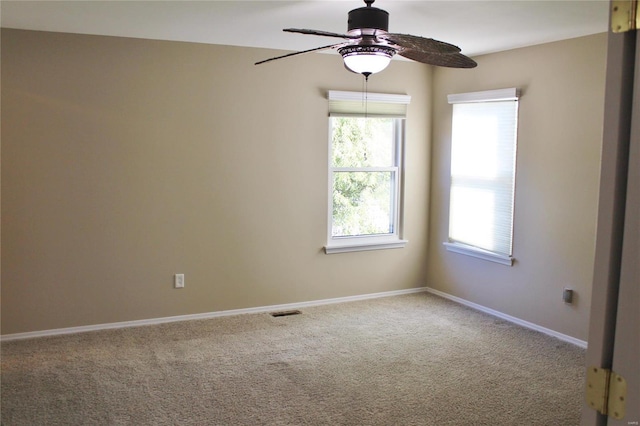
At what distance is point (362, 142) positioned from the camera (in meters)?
5.59

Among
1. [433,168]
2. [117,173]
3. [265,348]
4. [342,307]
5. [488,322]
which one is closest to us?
[265,348]

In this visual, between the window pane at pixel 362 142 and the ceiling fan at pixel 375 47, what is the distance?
2.31 metres

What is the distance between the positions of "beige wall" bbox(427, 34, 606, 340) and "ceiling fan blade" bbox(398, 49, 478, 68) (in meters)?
1.71

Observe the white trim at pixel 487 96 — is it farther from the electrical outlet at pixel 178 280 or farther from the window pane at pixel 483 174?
the electrical outlet at pixel 178 280

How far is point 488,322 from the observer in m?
4.95

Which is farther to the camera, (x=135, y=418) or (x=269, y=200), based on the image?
(x=269, y=200)

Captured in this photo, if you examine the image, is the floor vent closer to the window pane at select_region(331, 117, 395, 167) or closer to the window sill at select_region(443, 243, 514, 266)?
the window pane at select_region(331, 117, 395, 167)

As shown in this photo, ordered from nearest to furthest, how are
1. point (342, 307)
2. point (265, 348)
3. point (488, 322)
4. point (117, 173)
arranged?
point (265, 348) < point (117, 173) < point (488, 322) < point (342, 307)

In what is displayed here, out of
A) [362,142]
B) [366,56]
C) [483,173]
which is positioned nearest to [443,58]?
[366,56]

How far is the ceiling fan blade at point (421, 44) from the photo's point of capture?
8.68 ft

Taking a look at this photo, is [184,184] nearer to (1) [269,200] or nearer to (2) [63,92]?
(1) [269,200]

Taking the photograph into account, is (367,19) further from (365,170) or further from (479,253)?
(479,253)

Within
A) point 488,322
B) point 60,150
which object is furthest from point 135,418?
point 488,322

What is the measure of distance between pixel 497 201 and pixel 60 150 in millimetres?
3772
